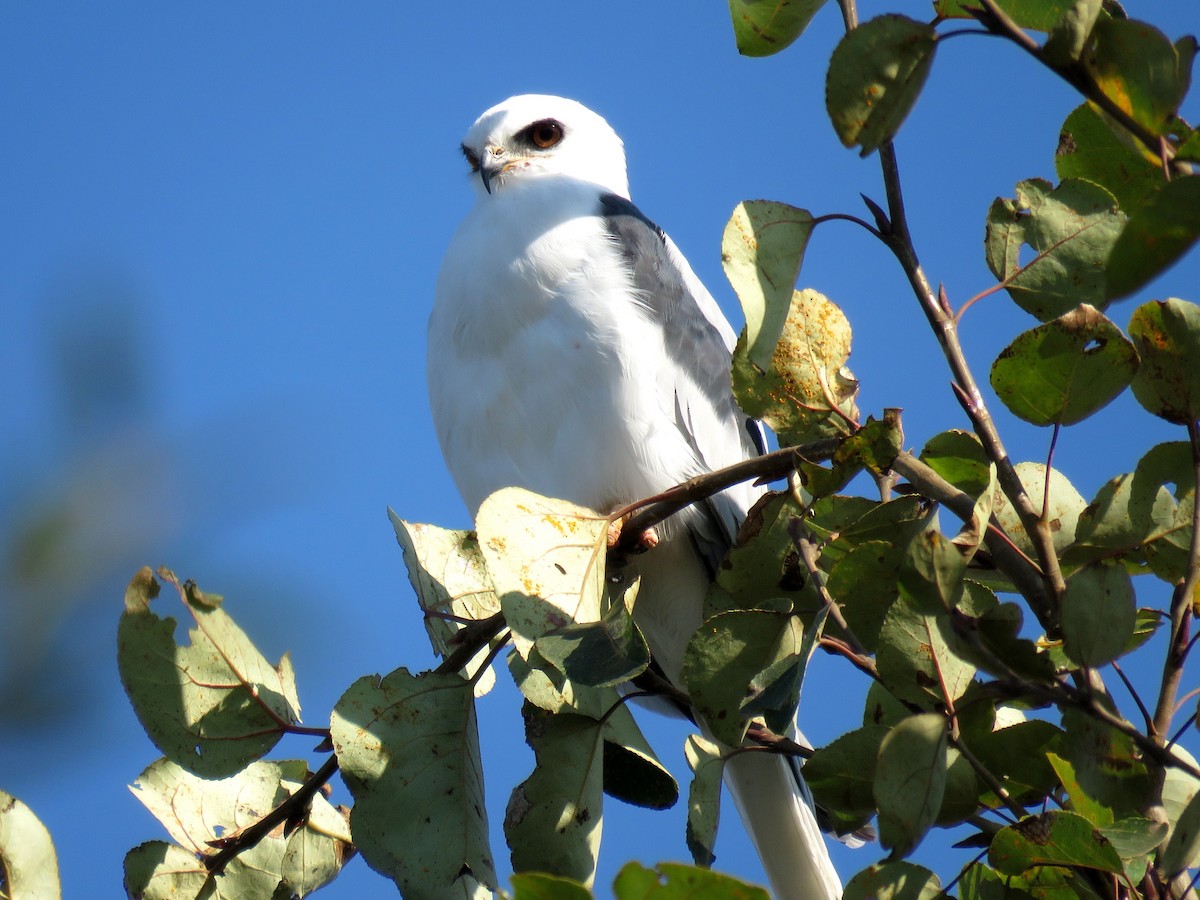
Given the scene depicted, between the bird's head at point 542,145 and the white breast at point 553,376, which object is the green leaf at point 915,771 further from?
the bird's head at point 542,145

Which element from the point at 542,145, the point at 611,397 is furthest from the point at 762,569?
the point at 542,145

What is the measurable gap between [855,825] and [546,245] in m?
2.00

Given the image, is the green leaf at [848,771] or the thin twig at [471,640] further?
the thin twig at [471,640]

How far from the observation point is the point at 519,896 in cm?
80

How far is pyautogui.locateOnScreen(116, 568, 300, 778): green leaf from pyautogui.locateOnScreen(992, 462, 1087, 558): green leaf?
0.89 m

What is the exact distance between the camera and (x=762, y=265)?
1158 millimetres

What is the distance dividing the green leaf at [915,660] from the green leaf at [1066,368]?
27 centimetres

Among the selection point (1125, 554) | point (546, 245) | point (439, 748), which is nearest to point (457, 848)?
point (439, 748)

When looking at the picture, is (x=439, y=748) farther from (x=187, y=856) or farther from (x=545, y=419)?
(x=545, y=419)

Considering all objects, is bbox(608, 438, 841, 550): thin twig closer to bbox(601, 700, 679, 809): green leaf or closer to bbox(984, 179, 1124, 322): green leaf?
bbox(984, 179, 1124, 322): green leaf

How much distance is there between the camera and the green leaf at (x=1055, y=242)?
1220 mm

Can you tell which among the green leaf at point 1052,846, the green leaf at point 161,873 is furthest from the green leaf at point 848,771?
the green leaf at point 161,873

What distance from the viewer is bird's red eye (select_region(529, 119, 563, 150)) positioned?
13.0 feet

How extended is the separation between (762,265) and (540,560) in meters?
0.40
